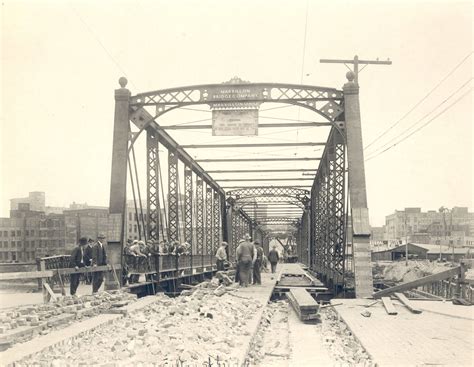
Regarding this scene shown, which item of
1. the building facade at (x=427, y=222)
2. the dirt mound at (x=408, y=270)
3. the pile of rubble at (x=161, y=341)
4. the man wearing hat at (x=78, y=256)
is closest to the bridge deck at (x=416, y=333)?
the pile of rubble at (x=161, y=341)

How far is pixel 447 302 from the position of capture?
37.8 feet

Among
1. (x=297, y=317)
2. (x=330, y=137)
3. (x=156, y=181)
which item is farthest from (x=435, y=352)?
(x=330, y=137)

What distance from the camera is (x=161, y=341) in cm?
656

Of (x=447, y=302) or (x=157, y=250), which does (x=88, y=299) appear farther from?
(x=447, y=302)

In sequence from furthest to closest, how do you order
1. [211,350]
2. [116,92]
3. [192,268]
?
[192,268], [116,92], [211,350]

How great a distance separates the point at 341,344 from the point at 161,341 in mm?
2967

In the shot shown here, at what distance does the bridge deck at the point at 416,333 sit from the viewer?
19.7ft

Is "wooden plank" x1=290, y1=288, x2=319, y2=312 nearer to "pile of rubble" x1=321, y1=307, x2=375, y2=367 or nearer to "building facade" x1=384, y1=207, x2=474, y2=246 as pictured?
"pile of rubble" x1=321, y1=307, x2=375, y2=367

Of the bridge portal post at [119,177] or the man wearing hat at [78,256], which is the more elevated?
the bridge portal post at [119,177]

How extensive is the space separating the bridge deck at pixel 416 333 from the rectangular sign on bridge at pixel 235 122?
5955 millimetres

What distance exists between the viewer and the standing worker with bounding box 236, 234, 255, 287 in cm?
1581

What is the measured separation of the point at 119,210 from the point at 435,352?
9.46 metres

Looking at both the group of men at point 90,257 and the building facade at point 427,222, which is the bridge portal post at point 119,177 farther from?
the building facade at point 427,222

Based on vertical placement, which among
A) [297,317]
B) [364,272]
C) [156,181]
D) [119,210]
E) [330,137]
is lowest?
[297,317]
